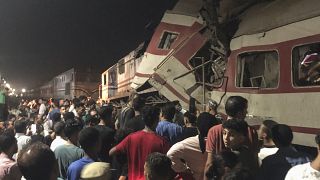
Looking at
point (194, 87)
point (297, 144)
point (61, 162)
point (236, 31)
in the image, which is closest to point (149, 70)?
point (194, 87)

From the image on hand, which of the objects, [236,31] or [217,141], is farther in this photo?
[236,31]

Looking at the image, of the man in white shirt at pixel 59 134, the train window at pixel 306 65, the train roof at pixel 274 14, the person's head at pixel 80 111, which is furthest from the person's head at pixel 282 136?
the person's head at pixel 80 111

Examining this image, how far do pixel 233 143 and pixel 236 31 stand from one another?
17.5ft

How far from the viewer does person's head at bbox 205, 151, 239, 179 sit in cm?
364

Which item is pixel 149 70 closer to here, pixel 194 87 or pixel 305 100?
pixel 194 87

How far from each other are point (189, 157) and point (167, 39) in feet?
28.4

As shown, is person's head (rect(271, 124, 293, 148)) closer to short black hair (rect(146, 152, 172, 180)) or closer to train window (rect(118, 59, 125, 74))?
short black hair (rect(146, 152, 172, 180))

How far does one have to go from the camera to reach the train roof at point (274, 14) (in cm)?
658

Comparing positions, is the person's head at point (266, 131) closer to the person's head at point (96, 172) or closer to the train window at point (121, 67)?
the person's head at point (96, 172)

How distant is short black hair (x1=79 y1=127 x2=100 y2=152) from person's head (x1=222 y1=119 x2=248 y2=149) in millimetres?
1201

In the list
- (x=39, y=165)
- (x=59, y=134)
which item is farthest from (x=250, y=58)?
(x=39, y=165)

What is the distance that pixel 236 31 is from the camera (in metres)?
8.95

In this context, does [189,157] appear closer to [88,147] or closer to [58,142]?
[88,147]

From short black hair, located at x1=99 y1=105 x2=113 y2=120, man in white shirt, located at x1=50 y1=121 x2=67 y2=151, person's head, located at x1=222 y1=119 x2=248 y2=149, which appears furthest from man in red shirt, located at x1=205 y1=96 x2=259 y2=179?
man in white shirt, located at x1=50 y1=121 x2=67 y2=151
